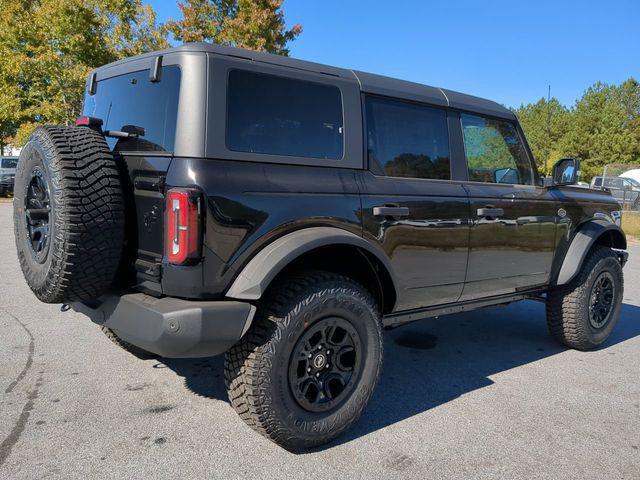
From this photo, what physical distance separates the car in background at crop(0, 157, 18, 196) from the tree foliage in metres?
31.3

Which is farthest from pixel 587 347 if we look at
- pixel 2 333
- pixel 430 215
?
pixel 2 333

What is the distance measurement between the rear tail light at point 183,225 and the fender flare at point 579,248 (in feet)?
10.8

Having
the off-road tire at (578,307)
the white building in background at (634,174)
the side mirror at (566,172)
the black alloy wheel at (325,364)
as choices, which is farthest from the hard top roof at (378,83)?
the white building in background at (634,174)

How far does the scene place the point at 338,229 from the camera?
2.85 meters

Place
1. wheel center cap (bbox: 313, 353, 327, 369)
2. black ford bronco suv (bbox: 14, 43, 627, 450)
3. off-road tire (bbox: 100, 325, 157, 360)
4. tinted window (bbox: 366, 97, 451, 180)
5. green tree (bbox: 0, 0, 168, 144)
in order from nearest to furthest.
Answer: black ford bronco suv (bbox: 14, 43, 627, 450), wheel center cap (bbox: 313, 353, 327, 369), tinted window (bbox: 366, 97, 451, 180), off-road tire (bbox: 100, 325, 157, 360), green tree (bbox: 0, 0, 168, 144)

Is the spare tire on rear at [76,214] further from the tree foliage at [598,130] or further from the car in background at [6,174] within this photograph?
the tree foliage at [598,130]

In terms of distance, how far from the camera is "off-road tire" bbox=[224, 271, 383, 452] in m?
2.58

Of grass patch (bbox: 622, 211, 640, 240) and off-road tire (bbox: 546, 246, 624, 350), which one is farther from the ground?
grass patch (bbox: 622, 211, 640, 240)

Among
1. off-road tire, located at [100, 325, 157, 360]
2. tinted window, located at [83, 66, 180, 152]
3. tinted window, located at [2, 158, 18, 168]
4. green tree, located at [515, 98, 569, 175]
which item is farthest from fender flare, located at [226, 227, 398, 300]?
green tree, located at [515, 98, 569, 175]

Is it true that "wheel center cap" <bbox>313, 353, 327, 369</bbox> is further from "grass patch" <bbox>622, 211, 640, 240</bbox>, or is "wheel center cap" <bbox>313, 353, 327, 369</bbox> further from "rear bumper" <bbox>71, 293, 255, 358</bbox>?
"grass patch" <bbox>622, 211, 640, 240</bbox>

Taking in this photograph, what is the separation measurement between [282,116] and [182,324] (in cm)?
120

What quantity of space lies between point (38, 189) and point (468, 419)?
9.27 ft

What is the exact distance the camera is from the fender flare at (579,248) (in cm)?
438

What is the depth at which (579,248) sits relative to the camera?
14.5 ft
